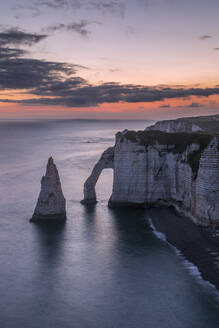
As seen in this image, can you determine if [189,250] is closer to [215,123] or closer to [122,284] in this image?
[122,284]

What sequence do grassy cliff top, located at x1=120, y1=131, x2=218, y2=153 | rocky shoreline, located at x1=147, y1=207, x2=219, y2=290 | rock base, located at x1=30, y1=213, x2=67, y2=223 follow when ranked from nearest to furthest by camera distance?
rocky shoreline, located at x1=147, y1=207, x2=219, y2=290
rock base, located at x1=30, y1=213, x2=67, y2=223
grassy cliff top, located at x1=120, y1=131, x2=218, y2=153

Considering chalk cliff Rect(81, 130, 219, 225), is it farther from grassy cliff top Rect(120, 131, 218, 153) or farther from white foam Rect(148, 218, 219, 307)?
white foam Rect(148, 218, 219, 307)

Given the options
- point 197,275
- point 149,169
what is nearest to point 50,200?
point 149,169

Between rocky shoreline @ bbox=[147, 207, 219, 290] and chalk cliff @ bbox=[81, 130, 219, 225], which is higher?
chalk cliff @ bbox=[81, 130, 219, 225]

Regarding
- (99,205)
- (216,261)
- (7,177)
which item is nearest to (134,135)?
Result: (99,205)

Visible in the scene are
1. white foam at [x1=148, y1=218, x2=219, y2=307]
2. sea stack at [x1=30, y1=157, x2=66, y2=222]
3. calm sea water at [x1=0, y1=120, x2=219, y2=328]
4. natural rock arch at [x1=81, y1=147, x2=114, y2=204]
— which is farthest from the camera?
natural rock arch at [x1=81, y1=147, x2=114, y2=204]

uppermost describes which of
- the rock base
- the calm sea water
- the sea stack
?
the sea stack

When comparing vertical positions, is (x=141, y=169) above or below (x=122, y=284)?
above

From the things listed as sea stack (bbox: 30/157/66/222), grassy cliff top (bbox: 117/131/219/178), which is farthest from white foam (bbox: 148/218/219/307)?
sea stack (bbox: 30/157/66/222)
